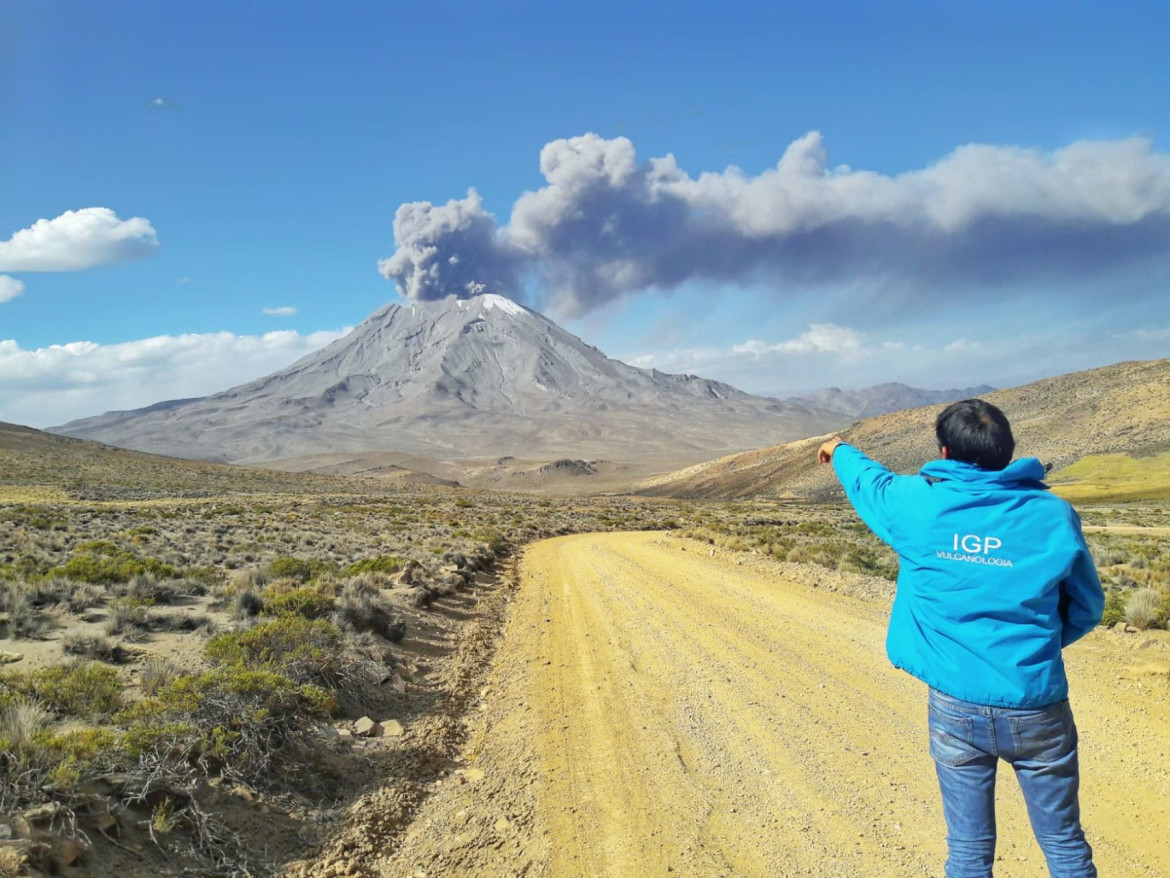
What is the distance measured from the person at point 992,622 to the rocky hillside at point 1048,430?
169 ft

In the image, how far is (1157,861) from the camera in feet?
12.6

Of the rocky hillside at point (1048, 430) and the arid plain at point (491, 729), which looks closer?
the arid plain at point (491, 729)

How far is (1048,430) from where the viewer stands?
65.1 meters

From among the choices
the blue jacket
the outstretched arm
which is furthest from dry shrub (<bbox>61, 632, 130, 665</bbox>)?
the blue jacket

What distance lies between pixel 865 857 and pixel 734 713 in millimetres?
2405

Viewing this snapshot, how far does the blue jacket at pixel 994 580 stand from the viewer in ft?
8.14

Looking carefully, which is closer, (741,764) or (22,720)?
(22,720)

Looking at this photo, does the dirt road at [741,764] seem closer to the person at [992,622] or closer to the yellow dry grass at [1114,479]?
the person at [992,622]

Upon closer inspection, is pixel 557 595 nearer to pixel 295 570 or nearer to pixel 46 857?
pixel 295 570

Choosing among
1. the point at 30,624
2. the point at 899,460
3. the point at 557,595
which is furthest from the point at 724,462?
the point at 30,624

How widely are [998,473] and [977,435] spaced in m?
0.18

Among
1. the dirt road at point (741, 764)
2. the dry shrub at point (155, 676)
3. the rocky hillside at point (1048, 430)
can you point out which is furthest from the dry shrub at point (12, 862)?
the rocky hillside at point (1048, 430)

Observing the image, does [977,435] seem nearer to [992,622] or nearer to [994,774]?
[992,622]

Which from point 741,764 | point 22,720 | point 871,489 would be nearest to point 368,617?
point 22,720
